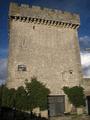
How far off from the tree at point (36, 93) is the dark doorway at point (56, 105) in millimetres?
1020

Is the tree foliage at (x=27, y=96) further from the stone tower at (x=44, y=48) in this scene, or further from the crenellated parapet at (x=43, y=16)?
the crenellated parapet at (x=43, y=16)

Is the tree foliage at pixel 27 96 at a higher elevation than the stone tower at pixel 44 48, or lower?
lower

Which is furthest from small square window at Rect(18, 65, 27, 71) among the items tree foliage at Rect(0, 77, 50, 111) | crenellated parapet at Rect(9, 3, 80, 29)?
crenellated parapet at Rect(9, 3, 80, 29)

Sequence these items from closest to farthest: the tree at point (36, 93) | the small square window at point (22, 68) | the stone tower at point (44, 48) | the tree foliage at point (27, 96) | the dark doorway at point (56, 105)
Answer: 1. the tree foliage at point (27, 96)
2. the tree at point (36, 93)
3. the small square window at point (22, 68)
4. the stone tower at point (44, 48)
5. the dark doorway at point (56, 105)

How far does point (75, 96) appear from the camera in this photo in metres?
22.4

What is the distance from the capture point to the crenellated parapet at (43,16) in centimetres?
2262

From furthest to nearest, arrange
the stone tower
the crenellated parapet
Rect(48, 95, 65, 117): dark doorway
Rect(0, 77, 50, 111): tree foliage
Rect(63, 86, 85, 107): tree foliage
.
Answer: the crenellated parapet, Rect(63, 86, 85, 107): tree foliage, Rect(48, 95, 65, 117): dark doorway, the stone tower, Rect(0, 77, 50, 111): tree foliage

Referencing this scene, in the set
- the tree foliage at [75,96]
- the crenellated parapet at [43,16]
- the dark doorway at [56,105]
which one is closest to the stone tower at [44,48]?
the crenellated parapet at [43,16]

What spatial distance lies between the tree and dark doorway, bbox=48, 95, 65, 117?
3.35 feet

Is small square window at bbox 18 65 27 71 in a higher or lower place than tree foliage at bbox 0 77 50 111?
higher

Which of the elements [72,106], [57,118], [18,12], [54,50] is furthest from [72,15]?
[57,118]

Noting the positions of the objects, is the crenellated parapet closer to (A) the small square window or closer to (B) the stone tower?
(B) the stone tower

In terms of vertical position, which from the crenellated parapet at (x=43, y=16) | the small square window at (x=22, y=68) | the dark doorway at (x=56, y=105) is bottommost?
the dark doorway at (x=56, y=105)

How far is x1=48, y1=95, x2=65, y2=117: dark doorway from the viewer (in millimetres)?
21828
